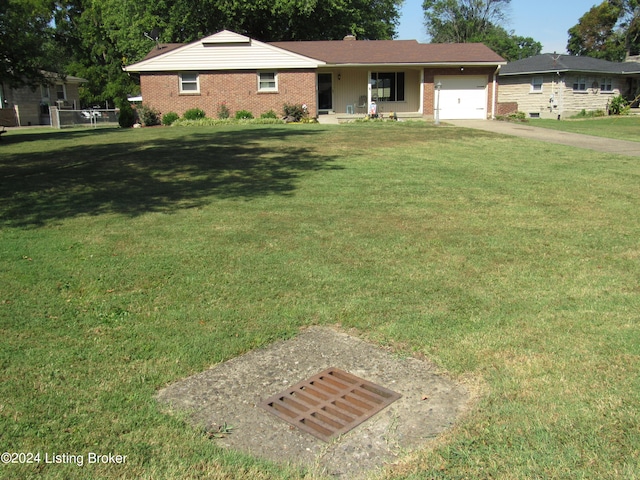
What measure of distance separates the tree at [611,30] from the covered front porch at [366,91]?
147 feet

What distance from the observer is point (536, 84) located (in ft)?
129

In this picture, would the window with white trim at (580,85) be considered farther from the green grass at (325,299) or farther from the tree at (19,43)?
the tree at (19,43)

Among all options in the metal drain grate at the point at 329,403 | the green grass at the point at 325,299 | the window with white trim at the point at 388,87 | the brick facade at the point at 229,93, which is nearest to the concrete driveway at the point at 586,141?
the green grass at the point at 325,299

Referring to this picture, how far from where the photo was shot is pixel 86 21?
178 feet

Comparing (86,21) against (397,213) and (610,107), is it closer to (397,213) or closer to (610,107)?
(610,107)

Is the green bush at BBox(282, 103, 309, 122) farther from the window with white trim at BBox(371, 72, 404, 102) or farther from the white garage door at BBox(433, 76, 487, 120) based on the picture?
the white garage door at BBox(433, 76, 487, 120)

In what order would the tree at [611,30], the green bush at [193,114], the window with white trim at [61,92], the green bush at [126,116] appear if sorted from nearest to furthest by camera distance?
the green bush at [193,114], the green bush at [126,116], the window with white trim at [61,92], the tree at [611,30]

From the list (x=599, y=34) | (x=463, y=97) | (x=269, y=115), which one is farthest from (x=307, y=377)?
(x=599, y=34)

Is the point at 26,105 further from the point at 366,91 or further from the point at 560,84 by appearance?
the point at 560,84

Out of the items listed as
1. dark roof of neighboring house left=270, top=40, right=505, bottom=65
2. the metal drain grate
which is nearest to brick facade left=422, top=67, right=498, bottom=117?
dark roof of neighboring house left=270, top=40, right=505, bottom=65

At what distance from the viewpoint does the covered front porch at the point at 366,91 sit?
1241 inches

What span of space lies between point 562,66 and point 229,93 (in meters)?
22.7

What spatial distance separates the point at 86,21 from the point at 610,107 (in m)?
46.4

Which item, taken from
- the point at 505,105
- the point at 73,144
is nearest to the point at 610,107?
the point at 505,105
